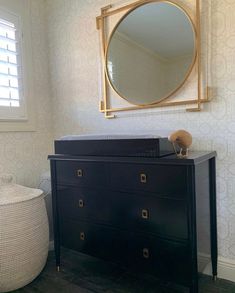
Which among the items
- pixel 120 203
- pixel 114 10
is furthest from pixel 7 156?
pixel 114 10

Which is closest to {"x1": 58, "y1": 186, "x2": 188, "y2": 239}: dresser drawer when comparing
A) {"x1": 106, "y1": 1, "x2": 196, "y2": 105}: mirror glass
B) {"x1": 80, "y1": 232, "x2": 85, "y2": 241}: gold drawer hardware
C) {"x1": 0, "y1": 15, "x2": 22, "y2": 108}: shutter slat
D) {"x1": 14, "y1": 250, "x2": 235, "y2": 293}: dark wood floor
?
{"x1": 80, "y1": 232, "x2": 85, "y2": 241}: gold drawer hardware

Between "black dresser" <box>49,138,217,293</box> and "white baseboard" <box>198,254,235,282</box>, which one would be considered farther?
"white baseboard" <box>198,254,235,282</box>

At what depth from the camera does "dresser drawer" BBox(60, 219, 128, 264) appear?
1.46m

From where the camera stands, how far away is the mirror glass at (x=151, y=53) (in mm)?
1618

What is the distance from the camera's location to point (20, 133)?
2.12 m

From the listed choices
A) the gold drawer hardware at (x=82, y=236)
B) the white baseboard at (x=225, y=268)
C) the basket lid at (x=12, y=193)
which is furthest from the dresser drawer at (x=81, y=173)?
the white baseboard at (x=225, y=268)

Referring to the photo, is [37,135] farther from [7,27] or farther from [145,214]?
[145,214]

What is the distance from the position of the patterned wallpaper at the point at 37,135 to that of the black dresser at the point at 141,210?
57 cm

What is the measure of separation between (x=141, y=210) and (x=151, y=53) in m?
1.09

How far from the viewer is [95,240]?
5.14ft

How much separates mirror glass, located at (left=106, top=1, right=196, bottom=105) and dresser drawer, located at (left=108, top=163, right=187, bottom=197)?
0.62 metres

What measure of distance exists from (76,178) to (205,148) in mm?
867

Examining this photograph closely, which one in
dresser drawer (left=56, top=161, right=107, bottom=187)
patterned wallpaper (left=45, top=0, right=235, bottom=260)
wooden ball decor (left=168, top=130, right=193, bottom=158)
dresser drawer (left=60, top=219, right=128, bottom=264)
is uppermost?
patterned wallpaper (left=45, top=0, right=235, bottom=260)

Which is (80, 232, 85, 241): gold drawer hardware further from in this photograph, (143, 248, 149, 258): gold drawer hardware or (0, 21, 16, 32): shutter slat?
(0, 21, 16, 32): shutter slat
